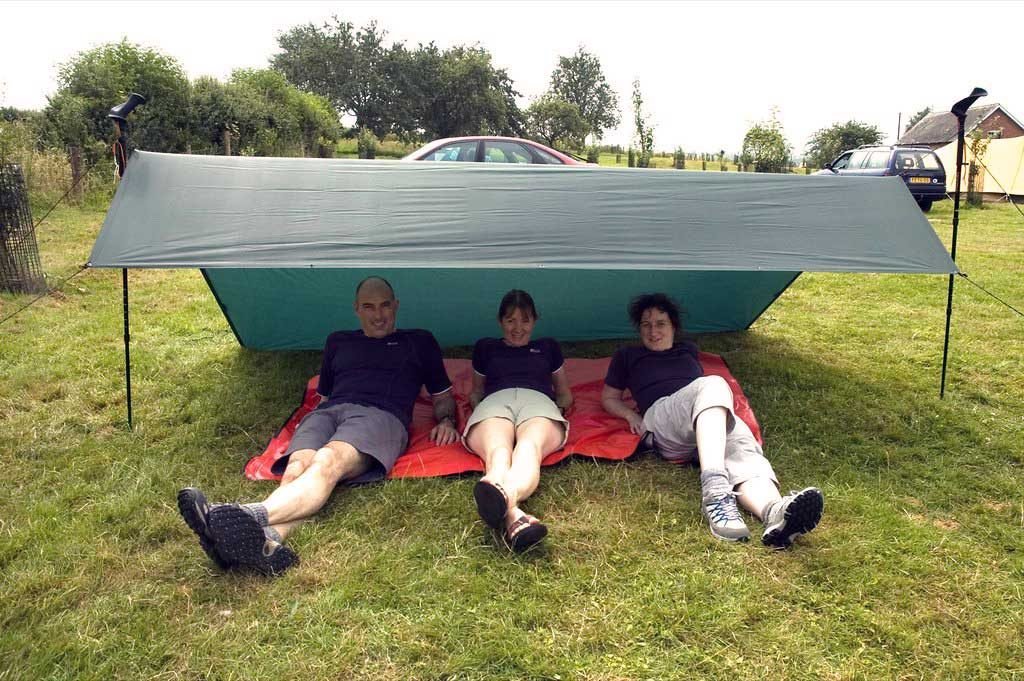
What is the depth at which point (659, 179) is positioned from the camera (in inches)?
120

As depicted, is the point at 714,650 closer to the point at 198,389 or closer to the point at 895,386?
the point at 895,386

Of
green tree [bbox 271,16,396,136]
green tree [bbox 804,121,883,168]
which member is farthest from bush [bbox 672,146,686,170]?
green tree [bbox 271,16,396,136]

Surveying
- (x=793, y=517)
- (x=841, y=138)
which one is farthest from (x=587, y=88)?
(x=793, y=517)

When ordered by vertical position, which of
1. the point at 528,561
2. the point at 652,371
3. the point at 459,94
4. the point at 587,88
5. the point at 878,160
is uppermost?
the point at 587,88

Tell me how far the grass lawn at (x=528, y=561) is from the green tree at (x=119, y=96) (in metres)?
11.2

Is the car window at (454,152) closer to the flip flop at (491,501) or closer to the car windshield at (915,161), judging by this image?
the flip flop at (491,501)

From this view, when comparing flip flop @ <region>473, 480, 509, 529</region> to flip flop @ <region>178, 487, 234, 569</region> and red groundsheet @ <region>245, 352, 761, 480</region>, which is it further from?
flip flop @ <region>178, 487, 234, 569</region>

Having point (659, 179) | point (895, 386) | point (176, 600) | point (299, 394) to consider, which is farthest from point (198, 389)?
point (895, 386)

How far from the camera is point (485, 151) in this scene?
25.3ft

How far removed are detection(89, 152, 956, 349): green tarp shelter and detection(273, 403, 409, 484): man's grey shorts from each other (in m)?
0.59

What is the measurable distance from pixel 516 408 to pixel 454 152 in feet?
17.5

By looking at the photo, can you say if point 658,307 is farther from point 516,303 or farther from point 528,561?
point 528,561

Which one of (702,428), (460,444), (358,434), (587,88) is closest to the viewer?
(702,428)

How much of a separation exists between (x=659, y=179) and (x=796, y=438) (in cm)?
134
